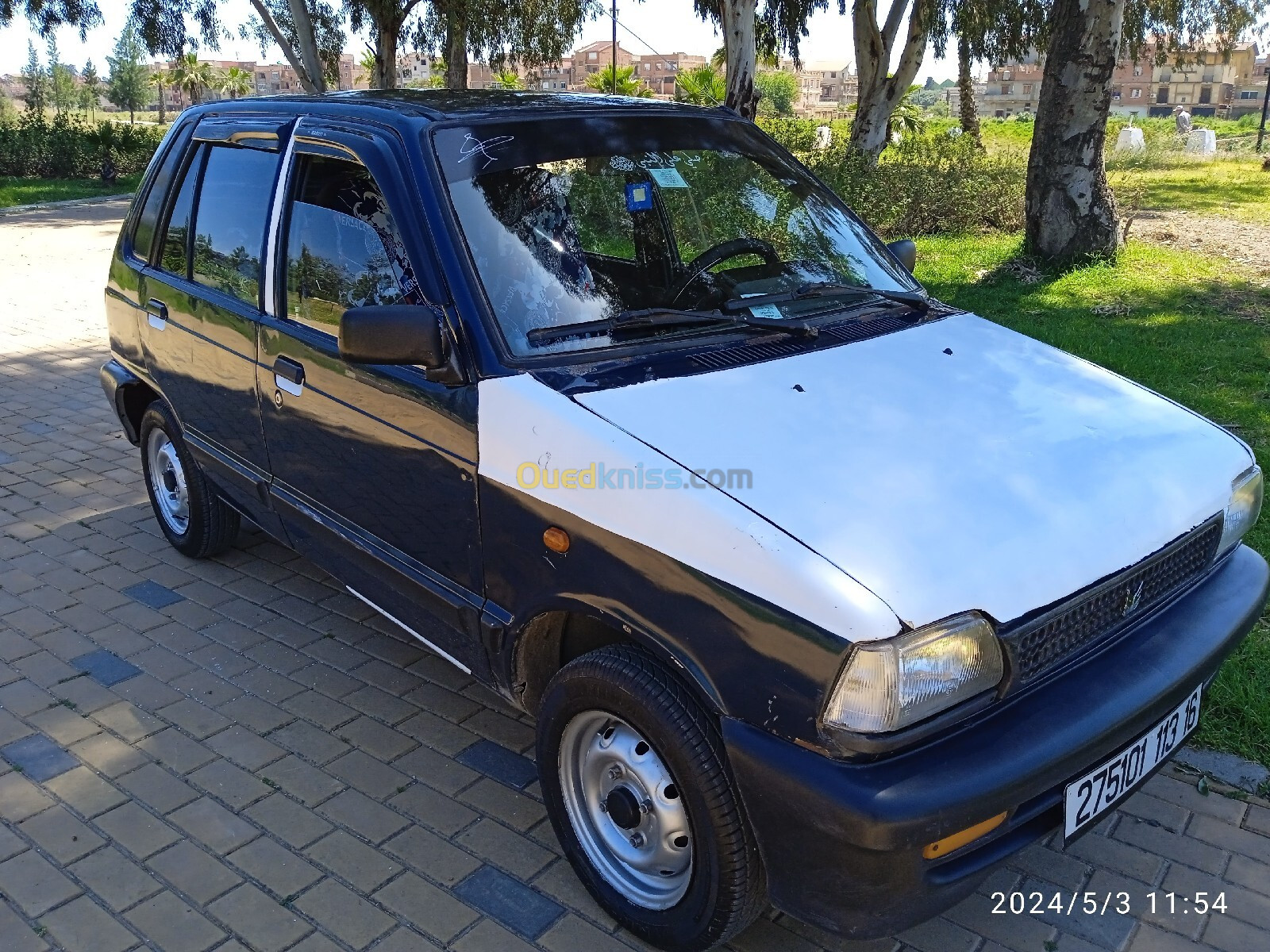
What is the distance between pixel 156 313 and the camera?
440 cm

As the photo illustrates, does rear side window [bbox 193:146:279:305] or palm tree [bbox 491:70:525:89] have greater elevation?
palm tree [bbox 491:70:525:89]

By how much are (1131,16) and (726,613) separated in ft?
93.9

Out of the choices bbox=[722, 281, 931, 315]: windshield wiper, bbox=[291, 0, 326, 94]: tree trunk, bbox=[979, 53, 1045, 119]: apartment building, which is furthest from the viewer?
bbox=[979, 53, 1045, 119]: apartment building

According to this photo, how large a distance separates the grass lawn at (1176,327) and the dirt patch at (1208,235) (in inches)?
18.5

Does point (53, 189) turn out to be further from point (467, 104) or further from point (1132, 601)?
point (1132, 601)

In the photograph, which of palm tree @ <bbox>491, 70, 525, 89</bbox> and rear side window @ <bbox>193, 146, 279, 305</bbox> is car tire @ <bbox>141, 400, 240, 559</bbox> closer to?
rear side window @ <bbox>193, 146, 279, 305</bbox>

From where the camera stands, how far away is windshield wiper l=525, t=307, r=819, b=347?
9.20 feet

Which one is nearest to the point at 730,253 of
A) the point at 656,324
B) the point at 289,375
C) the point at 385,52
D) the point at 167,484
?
the point at 656,324

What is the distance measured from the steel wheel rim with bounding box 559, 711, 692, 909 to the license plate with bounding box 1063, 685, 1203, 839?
865 millimetres

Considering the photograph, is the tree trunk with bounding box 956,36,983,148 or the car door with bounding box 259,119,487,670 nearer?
the car door with bounding box 259,119,487,670

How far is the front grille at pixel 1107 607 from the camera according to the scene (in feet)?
7.22

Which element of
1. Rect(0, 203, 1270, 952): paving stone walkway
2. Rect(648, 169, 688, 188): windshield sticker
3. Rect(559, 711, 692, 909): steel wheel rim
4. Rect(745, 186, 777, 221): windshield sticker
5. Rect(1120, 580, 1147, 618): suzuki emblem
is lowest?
Rect(0, 203, 1270, 952): paving stone walkway

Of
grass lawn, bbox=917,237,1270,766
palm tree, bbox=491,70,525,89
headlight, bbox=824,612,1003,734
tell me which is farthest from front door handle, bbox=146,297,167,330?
palm tree, bbox=491,70,525,89

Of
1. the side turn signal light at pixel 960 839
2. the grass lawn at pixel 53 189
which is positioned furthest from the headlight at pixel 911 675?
the grass lawn at pixel 53 189
